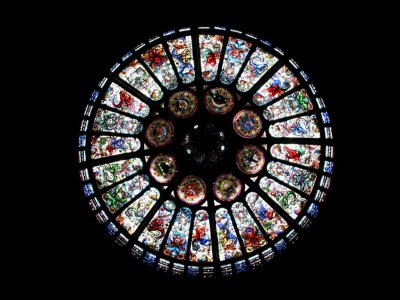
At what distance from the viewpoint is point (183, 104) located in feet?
34.3

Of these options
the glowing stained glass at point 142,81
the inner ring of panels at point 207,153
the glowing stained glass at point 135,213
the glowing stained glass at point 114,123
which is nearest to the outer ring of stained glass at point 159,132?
the inner ring of panels at point 207,153

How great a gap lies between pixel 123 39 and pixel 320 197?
15.1 feet

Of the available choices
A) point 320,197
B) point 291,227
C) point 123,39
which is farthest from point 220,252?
point 123,39

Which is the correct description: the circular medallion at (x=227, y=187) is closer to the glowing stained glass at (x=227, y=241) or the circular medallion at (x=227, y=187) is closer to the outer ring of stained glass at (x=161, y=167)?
the glowing stained glass at (x=227, y=241)

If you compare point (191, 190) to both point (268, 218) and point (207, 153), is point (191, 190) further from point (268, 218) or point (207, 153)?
point (268, 218)

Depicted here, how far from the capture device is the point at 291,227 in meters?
10.0

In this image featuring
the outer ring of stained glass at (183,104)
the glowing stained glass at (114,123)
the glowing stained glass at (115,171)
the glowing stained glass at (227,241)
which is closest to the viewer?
the glowing stained glass at (227,241)

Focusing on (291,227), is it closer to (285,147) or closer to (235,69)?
(285,147)

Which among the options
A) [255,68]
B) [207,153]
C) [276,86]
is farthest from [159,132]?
[276,86]

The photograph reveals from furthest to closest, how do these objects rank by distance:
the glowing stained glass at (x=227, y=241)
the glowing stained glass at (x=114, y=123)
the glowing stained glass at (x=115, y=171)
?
1. the glowing stained glass at (x=114, y=123)
2. the glowing stained glass at (x=115, y=171)
3. the glowing stained glass at (x=227, y=241)

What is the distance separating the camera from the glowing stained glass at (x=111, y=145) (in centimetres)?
1027

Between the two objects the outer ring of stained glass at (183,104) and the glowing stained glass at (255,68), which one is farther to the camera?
the outer ring of stained glass at (183,104)

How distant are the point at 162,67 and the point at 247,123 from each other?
189cm

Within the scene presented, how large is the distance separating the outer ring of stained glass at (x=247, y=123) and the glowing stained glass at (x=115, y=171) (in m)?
1.92
